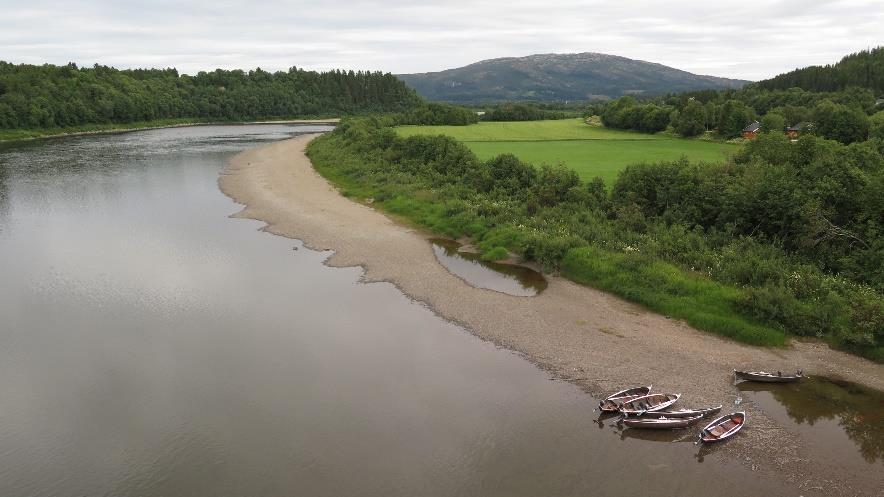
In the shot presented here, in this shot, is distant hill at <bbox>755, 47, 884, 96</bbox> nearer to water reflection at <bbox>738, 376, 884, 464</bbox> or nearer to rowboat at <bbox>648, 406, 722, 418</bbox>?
water reflection at <bbox>738, 376, 884, 464</bbox>

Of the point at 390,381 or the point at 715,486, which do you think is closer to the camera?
the point at 715,486

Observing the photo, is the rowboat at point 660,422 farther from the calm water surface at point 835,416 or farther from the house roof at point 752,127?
the house roof at point 752,127

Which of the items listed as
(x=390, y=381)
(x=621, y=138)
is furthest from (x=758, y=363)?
(x=621, y=138)

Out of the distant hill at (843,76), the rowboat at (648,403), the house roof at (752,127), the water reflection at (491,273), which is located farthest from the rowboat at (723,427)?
the distant hill at (843,76)

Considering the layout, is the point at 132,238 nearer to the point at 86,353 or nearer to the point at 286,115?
the point at 86,353

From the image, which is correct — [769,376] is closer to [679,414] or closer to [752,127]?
[679,414]

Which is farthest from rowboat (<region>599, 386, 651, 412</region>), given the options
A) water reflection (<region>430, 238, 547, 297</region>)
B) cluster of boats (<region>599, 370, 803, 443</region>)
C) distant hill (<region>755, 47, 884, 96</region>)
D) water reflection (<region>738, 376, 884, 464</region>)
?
distant hill (<region>755, 47, 884, 96</region>)
